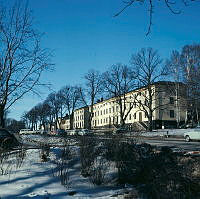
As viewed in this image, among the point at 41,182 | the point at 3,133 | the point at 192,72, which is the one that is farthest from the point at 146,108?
the point at 41,182

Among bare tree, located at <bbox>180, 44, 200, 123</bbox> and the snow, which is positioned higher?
bare tree, located at <bbox>180, 44, 200, 123</bbox>

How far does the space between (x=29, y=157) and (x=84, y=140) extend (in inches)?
70.4

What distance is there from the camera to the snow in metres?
5.32

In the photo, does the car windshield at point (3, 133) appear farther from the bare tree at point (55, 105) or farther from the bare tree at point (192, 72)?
the bare tree at point (55, 105)

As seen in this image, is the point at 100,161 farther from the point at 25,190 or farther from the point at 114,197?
the point at 25,190

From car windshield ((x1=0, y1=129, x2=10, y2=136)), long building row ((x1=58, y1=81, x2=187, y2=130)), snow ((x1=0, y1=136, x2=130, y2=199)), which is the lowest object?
snow ((x1=0, y1=136, x2=130, y2=199))

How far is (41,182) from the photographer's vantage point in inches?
233

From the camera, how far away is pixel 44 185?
5.77m

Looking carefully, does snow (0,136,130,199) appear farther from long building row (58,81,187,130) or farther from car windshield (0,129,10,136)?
car windshield (0,129,10,136)

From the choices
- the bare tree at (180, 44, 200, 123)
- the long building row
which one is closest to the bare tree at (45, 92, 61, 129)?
the long building row

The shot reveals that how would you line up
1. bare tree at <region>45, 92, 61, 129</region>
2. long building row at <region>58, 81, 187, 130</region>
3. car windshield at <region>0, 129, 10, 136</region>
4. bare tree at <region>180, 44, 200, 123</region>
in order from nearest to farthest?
car windshield at <region>0, 129, 10, 136</region>
bare tree at <region>180, 44, 200, 123</region>
long building row at <region>58, 81, 187, 130</region>
bare tree at <region>45, 92, 61, 129</region>

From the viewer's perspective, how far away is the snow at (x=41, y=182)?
532 cm

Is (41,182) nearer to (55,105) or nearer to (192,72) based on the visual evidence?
(192,72)

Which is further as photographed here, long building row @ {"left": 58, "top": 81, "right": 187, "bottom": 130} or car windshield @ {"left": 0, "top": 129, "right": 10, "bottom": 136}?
long building row @ {"left": 58, "top": 81, "right": 187, "bottom": 130}
